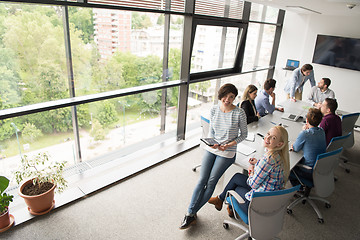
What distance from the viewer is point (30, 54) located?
283 cm

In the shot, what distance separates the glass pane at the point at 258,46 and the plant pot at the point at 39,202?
504 centimetres

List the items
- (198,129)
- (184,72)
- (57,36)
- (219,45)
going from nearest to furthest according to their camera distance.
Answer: (57,36) < (184,72) < (219,45) < (198,129)

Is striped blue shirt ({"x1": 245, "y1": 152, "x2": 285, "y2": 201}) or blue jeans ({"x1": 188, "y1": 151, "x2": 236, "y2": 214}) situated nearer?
striped blue shirt ({"x1": 245, "y1": 152, "x2": 285, "y2": 201})

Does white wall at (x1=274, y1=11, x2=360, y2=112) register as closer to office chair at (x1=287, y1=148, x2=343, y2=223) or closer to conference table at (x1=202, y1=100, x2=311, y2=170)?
conference table at (x1=202, y1=100, x2=311, y2=170)

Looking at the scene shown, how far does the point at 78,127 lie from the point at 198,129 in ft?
9.46

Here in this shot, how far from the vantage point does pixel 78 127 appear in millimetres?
3541

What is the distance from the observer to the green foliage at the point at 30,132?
3.05 m

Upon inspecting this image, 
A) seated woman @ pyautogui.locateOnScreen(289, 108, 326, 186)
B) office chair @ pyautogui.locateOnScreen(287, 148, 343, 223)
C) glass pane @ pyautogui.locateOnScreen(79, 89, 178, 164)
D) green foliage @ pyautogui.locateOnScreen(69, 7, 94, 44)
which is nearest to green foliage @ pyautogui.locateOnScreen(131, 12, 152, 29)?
green foliage @ pyautogui.locateOnScreen(69, 7, 94, 44)

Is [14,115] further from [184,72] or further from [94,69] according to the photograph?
[184,72]

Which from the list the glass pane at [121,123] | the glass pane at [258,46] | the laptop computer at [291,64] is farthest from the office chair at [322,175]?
the laptop computer at [291,64]

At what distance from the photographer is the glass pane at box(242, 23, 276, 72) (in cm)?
641

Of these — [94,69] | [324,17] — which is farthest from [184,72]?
[324,17]

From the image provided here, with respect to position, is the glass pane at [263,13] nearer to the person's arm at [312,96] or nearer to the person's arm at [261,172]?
the person's arm at [312,96]

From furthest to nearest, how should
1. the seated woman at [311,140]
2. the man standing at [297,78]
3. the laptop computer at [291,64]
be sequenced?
the laptop computer at [291,64] < the man standing at [297,78] < the seated woman at [311,140]
